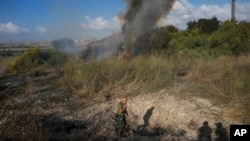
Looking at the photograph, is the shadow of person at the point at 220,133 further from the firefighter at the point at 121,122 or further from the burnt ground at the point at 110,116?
the firefighter at the point at 121,122

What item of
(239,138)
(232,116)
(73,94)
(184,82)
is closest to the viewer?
(239,138)

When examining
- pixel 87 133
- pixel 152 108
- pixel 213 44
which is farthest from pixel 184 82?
pixel 213 44

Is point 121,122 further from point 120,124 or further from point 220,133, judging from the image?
point 220,133

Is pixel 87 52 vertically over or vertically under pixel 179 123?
over

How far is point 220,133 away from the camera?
10094 millimetres

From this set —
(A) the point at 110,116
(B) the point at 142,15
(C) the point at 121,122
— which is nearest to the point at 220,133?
(C) the point at 121,122

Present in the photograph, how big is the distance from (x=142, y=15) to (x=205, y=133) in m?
13.3

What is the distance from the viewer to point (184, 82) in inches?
616

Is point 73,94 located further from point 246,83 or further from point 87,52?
point 87,52

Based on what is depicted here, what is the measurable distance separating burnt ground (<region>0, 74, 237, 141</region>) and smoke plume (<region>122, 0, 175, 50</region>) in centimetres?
Answer: 890

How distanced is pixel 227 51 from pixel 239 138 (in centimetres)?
1966

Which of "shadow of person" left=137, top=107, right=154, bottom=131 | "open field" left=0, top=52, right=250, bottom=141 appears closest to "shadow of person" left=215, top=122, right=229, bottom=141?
"open field" left=0, top=52, right=250, bottom=141

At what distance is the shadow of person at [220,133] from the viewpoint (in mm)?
9732

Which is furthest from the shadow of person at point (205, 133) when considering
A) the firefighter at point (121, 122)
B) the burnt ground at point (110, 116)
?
the firefighter at point (121, 122)
